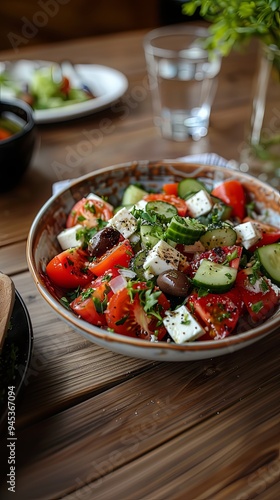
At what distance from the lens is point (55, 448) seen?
2.91 ft

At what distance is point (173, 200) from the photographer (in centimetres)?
128

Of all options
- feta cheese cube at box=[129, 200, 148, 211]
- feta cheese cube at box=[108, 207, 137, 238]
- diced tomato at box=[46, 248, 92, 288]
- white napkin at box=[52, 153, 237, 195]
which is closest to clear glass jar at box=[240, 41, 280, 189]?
white napkin at box=[52, 153, 237, 195]

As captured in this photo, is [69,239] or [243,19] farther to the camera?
[243,19]

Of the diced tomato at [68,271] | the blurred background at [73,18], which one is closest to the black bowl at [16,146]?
the diced tomato at [68,271]

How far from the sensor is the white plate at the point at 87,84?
Result: 6.35 feet

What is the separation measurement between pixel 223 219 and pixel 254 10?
54 centimetres

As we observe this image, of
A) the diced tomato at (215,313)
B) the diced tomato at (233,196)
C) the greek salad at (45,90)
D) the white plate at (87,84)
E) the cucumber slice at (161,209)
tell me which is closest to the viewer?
the diced tomato at (215,313)

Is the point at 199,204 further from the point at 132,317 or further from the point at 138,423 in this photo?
the point at 138,423

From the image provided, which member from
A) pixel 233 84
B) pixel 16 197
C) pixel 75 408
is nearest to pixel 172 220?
pixel 75 408

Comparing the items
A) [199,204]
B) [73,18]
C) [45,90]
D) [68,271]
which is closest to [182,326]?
[68,271]

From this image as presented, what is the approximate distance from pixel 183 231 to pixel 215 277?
5.4 inches

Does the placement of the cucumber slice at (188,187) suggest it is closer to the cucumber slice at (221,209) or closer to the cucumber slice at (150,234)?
the cucumber slice at (221,209)

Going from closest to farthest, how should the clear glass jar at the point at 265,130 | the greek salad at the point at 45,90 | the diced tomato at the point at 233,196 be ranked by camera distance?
the diced tomato at the point at 233,196
the clear glass jar at the point at 265,130
the greek salad at the point at 45,90

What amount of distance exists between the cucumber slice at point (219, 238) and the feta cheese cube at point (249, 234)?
2cm
